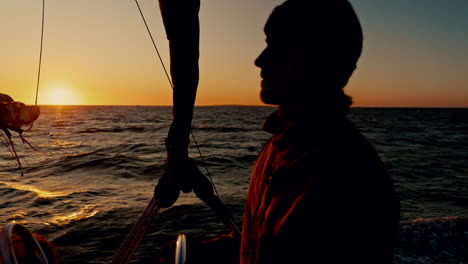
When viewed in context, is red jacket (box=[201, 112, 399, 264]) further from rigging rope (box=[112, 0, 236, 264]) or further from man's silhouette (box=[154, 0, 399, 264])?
rigging rope (box=[112, 0, 236, 264])

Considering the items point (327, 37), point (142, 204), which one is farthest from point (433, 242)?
point (142, 204)

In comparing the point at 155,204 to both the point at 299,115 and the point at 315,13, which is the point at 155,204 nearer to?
the point at 299,115

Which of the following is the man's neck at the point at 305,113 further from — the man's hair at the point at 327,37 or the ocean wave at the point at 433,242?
the ocean wave at the point at 433,242

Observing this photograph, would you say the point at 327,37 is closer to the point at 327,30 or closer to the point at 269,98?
the point at 327,30

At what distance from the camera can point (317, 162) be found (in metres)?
1.03

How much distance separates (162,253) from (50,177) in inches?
544

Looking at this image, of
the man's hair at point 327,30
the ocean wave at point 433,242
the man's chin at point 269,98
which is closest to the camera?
the man's hair at point 327,30

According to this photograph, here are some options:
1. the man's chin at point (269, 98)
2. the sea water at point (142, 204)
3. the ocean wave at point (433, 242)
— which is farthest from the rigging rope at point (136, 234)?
the ocean wave at point (433, 242)

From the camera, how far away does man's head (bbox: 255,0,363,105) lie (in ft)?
3.71

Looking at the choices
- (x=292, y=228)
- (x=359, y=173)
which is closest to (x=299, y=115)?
(x=359, y=173)

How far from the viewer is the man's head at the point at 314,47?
113 centimetres

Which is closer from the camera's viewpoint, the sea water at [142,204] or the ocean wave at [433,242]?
the ocean wave at [433,242]

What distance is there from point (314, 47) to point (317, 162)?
16.4 inches

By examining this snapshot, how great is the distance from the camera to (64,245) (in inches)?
268
